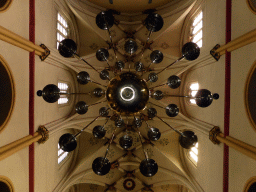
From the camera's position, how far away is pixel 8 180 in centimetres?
410

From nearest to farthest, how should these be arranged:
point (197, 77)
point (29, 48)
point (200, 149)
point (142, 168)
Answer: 1. point (142, 168)
2. point (29, 48)
3. point (200, 149)
4. point (197, 77)

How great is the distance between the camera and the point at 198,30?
739 cm

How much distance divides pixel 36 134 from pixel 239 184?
6.16 meters

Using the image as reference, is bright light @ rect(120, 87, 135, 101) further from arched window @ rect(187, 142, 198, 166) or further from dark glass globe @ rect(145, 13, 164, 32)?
arched window @ rect(187, 142, 198, 166)

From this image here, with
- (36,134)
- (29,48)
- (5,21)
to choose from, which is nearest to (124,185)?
(36,134)

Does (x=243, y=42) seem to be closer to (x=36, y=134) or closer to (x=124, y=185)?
(x=36, y=134)

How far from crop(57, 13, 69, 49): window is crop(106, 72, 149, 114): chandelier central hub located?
5396 millimetres

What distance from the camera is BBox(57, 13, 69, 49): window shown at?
712cm

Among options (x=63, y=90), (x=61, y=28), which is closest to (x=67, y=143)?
(x=63, y=90)

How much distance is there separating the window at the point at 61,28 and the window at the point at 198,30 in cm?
644

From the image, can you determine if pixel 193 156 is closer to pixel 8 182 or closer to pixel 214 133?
pixel 214 133

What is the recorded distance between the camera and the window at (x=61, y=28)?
281 inches

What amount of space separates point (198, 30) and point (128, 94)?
627 cm

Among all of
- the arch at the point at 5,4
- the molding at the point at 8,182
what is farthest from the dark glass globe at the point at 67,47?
the molding at the point at 8,182
